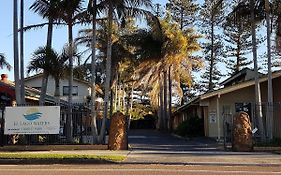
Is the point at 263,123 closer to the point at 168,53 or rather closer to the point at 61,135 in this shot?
the point at 61,135

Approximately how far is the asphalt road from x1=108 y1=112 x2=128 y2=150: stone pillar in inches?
232

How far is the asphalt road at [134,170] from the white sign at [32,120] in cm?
643

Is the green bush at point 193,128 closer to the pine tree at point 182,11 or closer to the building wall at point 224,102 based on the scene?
the building wall at point 224,102

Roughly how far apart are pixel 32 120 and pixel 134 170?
31.3 feet

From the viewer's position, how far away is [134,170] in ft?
46.3

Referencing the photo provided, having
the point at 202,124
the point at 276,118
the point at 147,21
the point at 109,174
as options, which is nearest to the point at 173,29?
the point at 202,124

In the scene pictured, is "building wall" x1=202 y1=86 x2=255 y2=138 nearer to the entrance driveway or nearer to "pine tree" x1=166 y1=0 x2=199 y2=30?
the entrance driveway

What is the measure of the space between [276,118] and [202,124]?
727cm

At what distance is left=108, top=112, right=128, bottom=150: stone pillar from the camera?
2144 cm

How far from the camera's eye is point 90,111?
24.2 meters

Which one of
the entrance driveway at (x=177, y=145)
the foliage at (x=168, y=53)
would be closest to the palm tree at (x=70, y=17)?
the entrance driveway at (x=177, y=145)

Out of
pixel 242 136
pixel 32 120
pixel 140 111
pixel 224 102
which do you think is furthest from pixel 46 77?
pixel 140 111

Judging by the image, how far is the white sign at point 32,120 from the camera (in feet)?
72.6

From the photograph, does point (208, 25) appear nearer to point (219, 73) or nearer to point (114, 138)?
point (219, 73)
